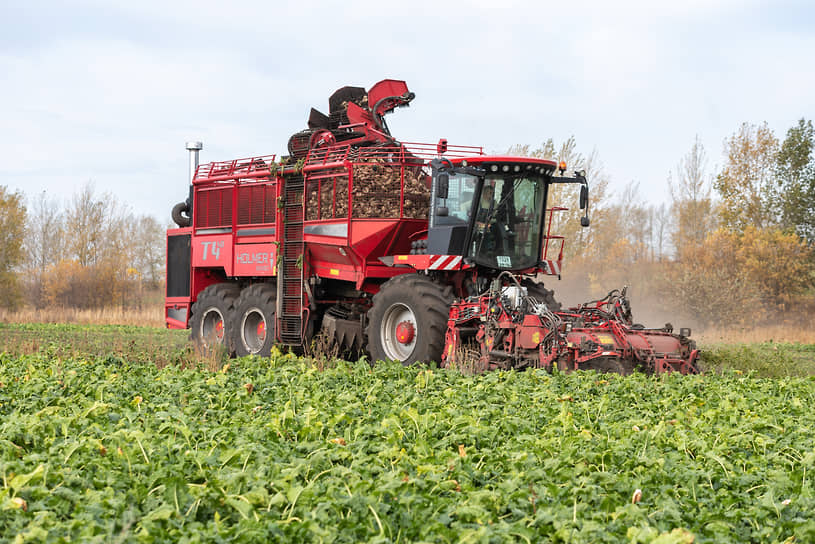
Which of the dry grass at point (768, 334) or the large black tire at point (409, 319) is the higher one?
the large black tire at point (409, 319)

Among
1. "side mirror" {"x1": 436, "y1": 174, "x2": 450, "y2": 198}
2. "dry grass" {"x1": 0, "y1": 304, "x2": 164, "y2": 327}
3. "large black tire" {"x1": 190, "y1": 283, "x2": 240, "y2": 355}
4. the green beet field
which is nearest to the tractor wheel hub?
"side mirror" {"x1": 436, "y1": 174, "x2": 450, "y2": 198}

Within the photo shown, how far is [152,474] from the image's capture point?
15.0ft

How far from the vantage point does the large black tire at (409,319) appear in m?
11.3

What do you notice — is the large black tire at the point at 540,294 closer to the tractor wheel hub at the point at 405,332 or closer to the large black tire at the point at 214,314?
the tractor wheel hub at the point at 405,332

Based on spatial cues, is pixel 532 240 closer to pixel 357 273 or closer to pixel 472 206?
pixel 472 206

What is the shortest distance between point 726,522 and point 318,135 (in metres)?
11.4

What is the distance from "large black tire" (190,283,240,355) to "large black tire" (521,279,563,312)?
18.5 ft

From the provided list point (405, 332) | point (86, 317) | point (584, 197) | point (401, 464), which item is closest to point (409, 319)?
point (405, 332)

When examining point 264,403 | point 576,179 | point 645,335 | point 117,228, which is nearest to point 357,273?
point 576,179

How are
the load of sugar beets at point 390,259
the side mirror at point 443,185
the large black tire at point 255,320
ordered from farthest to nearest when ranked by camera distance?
1. the large black tire at point 255,320
2. the side mirror at point 443,185
3. the load of sugar beets at point 390,259

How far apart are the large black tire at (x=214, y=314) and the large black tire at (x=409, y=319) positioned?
3652 mm

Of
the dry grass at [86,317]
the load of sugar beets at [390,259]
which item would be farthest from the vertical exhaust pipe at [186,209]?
the dry grass at [86,317]

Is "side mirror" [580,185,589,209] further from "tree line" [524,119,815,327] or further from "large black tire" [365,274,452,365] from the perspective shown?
"tree line" [524,119,815,327]

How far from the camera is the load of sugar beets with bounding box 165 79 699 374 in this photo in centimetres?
1058
